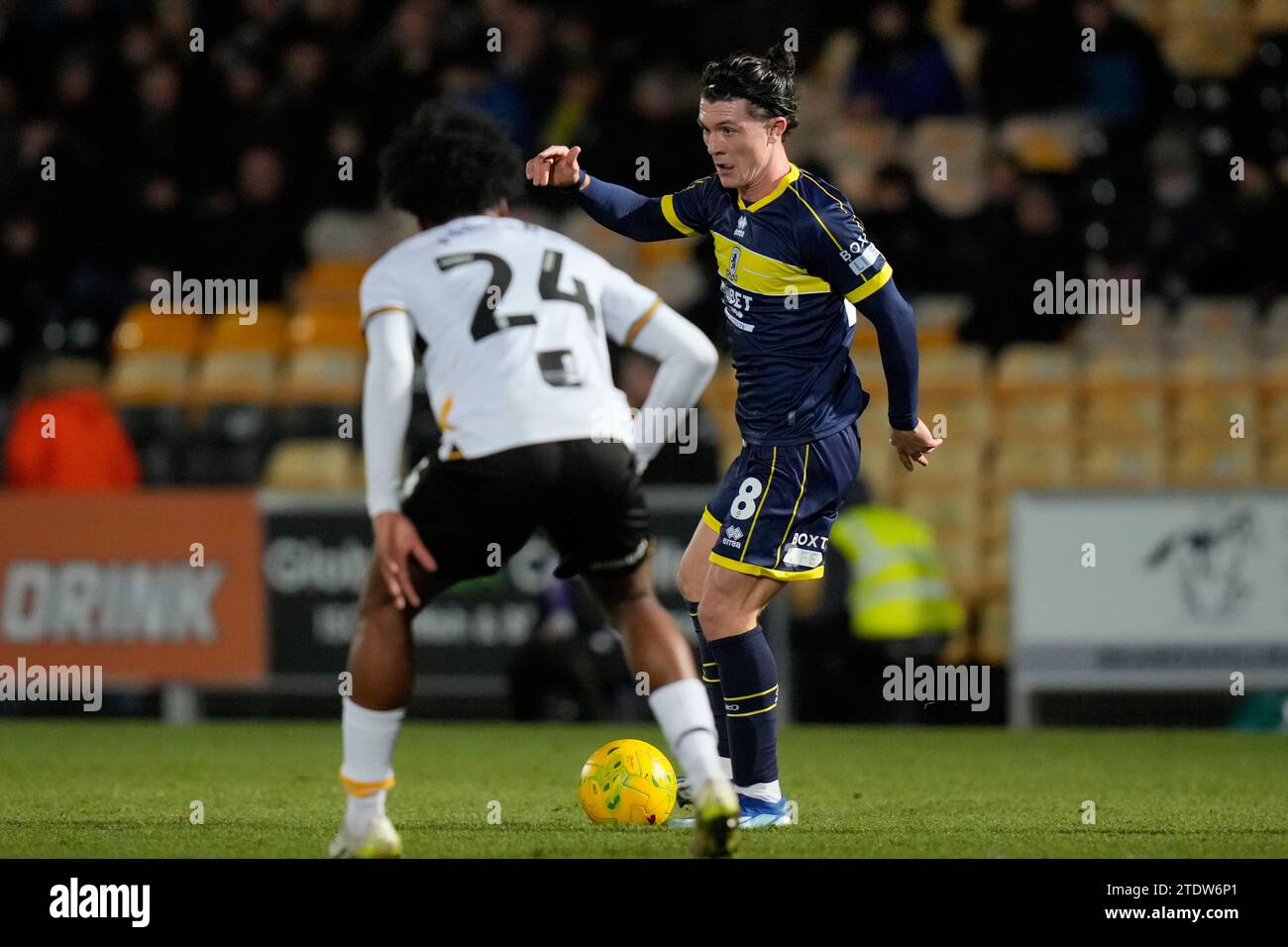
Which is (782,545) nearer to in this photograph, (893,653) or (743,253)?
(743,253)

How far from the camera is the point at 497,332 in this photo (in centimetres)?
506

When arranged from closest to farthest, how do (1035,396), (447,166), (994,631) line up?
(447,166) → (994,631) → (1035,396)

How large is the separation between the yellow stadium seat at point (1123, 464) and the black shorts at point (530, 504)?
266 inches

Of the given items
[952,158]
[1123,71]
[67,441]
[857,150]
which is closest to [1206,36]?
[1123,71]

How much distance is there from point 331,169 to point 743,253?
8.47 meters

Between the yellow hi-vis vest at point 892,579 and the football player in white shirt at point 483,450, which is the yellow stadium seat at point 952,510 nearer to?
the yellow hi-vis vest at point 892,579

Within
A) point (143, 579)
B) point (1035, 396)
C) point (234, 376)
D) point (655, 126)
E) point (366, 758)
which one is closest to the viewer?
point (366, 758)

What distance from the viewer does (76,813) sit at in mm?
6598

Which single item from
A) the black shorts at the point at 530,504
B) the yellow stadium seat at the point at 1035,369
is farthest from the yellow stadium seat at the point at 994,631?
the black shorts at the point at 530,504

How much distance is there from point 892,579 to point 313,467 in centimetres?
341

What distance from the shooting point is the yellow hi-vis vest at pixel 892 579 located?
1055cm

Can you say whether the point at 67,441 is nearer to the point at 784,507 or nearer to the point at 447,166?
the point at 784,507

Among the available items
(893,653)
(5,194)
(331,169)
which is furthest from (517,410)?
(5,194)

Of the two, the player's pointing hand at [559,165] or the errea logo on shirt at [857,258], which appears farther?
the player's pointing hand at [559,165]
